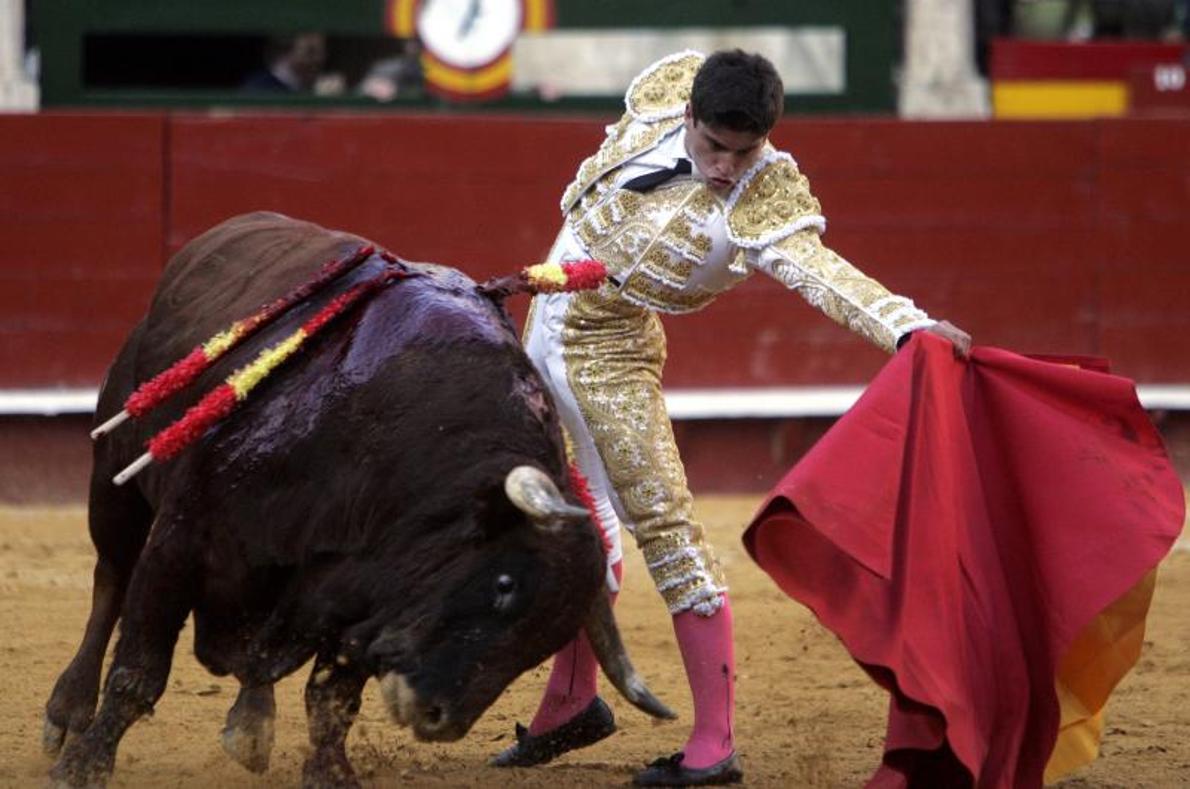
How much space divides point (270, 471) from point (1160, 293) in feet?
16.5

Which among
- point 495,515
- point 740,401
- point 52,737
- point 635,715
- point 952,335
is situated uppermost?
point 952,335

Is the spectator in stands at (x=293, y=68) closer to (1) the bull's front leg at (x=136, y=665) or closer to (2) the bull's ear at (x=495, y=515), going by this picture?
(1) the bull's front leg at (x=136, y=665)

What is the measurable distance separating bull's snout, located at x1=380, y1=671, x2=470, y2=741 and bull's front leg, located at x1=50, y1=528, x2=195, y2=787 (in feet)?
1.69

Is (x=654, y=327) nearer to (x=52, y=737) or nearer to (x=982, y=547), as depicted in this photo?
(x=982, y=547)

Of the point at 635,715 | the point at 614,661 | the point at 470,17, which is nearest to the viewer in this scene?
the point at 614,661

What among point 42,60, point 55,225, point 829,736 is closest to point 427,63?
point 42,60

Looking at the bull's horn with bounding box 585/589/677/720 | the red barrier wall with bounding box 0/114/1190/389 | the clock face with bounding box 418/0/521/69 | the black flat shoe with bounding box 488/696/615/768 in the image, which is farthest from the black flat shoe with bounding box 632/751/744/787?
the clock face with bounding box 418/0/521/69

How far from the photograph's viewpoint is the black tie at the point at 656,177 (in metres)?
3.61

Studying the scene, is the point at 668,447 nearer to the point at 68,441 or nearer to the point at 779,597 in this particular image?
the point at 779,597

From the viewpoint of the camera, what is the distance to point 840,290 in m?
3.39

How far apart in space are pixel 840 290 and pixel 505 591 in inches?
29.1

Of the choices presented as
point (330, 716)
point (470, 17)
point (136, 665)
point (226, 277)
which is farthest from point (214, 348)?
point (470, 17)

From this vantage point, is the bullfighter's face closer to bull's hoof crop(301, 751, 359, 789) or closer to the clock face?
bull's hoof crop(301, 751, 359, 789)

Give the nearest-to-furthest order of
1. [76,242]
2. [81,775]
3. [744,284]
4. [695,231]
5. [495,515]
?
[495,515]
[81,775]
[695,231]
[76,242]
[744,284]
